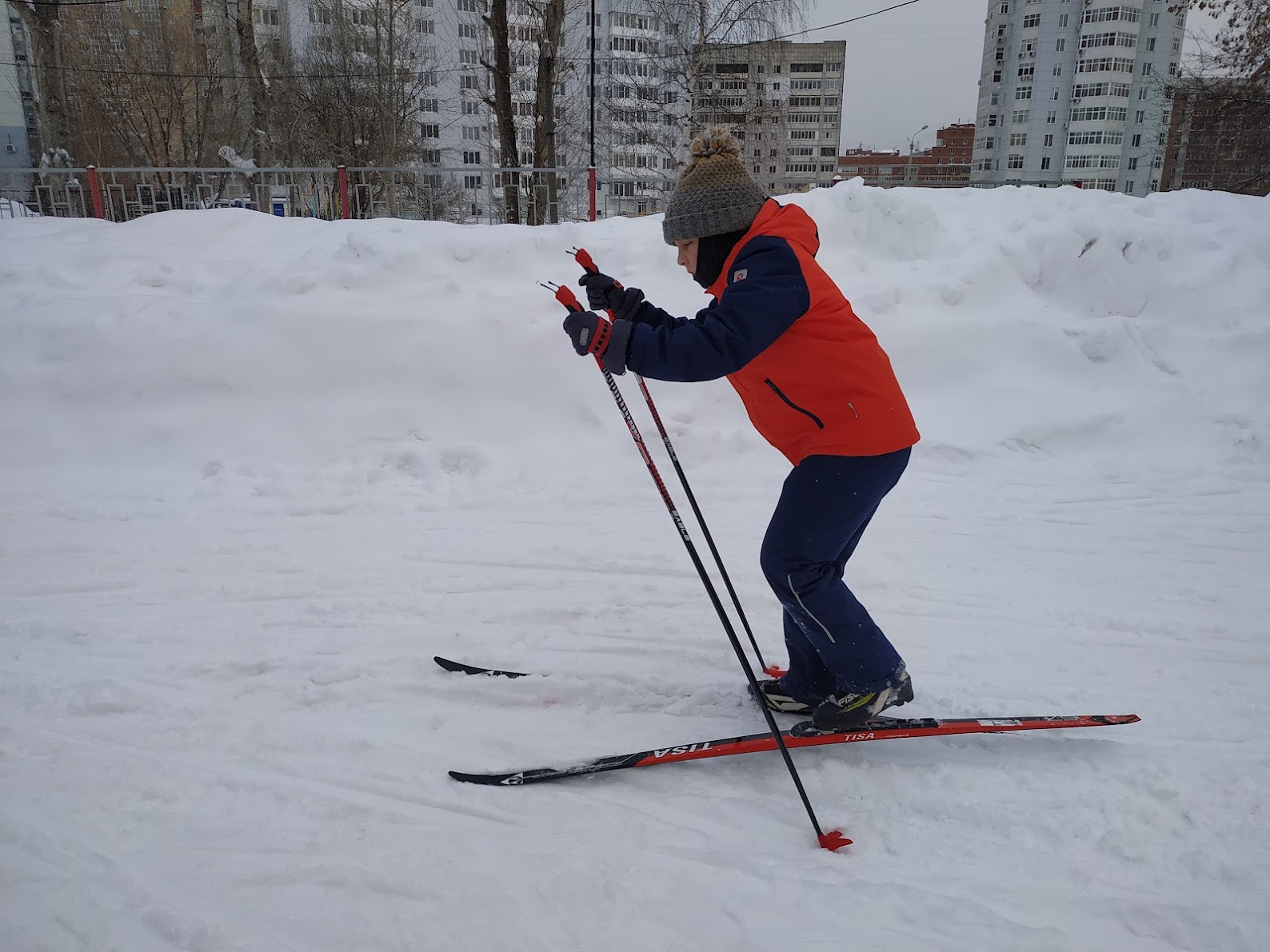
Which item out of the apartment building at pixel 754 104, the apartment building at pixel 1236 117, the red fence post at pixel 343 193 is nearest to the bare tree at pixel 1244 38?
the apartment building at pixel 1236 117

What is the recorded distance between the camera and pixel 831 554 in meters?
2.35

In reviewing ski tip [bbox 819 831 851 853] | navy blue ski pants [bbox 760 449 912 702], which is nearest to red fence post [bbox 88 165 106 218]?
navy blue ski pants [bbox 760 449 912 702]

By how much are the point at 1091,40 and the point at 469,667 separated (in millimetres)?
69008

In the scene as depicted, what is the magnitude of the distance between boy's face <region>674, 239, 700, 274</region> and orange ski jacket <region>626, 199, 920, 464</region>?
0.32 feet

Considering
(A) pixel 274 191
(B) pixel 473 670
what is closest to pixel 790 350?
(B) pixel 473 670

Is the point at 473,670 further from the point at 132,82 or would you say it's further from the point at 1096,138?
the point at 1096,138

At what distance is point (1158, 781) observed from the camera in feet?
7.41

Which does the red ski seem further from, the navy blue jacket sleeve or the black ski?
the navy blue jacket sleeve

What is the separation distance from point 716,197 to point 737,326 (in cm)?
45

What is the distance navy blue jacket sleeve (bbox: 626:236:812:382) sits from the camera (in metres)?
2.07

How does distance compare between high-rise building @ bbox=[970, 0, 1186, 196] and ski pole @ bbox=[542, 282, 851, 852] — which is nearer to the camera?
ski pole @ bbox=[542, 282, 851, 852]

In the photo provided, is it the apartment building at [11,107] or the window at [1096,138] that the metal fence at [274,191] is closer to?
the apartment building at [11,107]

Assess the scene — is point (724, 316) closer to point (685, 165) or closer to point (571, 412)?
point (685, 165)

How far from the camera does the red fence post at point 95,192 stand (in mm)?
10781
